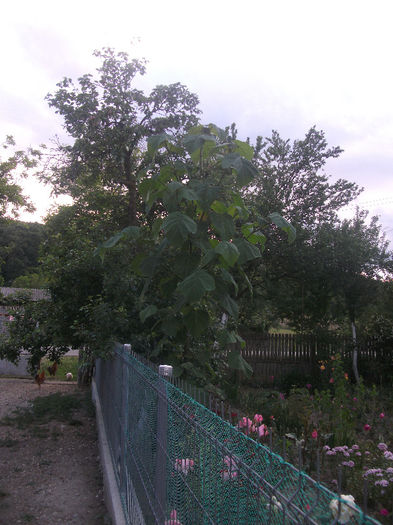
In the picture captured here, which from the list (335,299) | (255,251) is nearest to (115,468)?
(255,251)

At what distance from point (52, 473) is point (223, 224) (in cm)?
426

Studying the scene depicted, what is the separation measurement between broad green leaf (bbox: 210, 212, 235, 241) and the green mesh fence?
3.11 ft

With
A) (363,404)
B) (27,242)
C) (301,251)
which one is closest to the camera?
(363,404)

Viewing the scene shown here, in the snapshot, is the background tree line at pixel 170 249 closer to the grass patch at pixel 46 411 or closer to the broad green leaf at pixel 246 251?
the broad green leaf at pixel 246 251

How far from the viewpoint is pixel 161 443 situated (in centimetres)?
238

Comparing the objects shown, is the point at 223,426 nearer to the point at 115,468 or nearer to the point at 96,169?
the point at 115,468

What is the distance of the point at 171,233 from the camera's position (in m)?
2.75

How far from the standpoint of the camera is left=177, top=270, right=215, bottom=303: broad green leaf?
8.61 ft

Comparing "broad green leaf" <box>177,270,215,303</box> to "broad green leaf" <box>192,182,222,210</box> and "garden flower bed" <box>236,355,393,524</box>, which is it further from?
"garden flower bed" <box>236,355,393,524</box>

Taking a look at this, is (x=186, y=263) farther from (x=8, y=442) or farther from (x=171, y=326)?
(x=8, y=442)

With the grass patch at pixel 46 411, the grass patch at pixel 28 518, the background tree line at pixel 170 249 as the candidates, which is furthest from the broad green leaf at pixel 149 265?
the grass patch at pixel 46 411

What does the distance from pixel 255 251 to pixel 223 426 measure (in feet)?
5.27

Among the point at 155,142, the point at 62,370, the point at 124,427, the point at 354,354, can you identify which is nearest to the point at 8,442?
the point at 124,427

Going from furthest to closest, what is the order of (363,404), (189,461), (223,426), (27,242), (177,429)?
(27,242) → (363,404) → (177,429) → (189,461) → (223,426)
